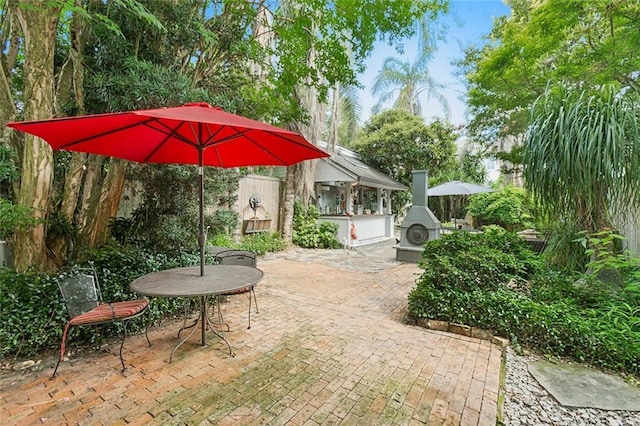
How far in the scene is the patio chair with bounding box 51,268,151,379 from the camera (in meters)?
2.68

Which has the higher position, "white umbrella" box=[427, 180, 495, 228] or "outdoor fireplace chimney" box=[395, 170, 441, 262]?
"white umbrella" box=[427, 180, 495, 228]

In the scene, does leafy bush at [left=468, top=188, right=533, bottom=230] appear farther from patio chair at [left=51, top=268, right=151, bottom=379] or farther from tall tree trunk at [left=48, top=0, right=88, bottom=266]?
tall tree trunk at [left=48, top=0, right=88, bottom=266]

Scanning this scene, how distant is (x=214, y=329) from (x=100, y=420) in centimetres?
149

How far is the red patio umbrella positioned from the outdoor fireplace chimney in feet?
18.5

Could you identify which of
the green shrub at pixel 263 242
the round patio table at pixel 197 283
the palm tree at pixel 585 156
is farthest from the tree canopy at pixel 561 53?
the green shrub at pixel 263 242

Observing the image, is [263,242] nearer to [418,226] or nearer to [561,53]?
[418,226]

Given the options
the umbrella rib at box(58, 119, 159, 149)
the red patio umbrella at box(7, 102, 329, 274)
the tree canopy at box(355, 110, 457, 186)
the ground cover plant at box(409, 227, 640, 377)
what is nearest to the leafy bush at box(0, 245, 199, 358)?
the red patio umbrella at box(7, 102, 329, 274)

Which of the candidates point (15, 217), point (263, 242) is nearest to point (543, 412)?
point (15, 217)

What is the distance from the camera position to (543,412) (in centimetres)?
231

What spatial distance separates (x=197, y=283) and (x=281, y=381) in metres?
1.24

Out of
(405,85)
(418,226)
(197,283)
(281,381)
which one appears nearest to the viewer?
(281,381)

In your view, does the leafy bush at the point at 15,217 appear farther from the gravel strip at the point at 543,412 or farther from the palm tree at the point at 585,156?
the palm tree at the point at 585,156

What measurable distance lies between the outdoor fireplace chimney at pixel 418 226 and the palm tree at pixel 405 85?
12.9 metres

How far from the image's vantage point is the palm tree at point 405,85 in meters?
19.8
